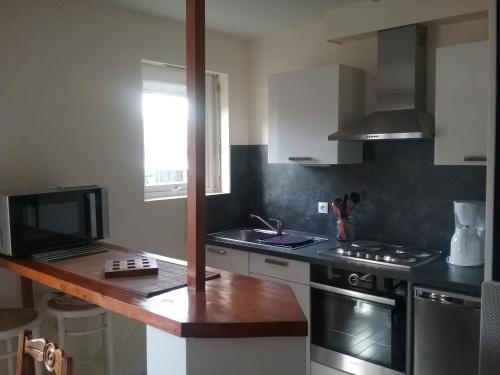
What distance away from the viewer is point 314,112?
311 cm

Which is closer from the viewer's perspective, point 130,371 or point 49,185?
point 49,185

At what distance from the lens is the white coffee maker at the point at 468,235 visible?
2.53 m

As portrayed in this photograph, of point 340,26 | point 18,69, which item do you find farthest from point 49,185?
point 340,26

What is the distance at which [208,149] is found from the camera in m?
3.80

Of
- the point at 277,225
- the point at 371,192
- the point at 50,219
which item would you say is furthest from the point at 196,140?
the point at 277,225

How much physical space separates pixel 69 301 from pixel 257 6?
2.03 metres

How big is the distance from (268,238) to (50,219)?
1.55m

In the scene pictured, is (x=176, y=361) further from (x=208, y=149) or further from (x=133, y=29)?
(x=208, y=149)

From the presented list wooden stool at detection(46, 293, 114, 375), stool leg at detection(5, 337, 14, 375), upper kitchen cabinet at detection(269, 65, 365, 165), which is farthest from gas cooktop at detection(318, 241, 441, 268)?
stool leg at detection(5, 337, 14, 375)

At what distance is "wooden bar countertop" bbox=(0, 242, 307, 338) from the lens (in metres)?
1.41

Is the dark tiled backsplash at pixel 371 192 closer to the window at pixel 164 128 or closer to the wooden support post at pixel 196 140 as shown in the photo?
the window at pixel 164 128

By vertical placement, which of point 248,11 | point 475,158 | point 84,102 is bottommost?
point 475,158

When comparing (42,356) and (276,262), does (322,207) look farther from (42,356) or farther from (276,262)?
(42,356)

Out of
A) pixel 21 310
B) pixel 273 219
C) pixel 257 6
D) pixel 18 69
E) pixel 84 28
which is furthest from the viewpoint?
pixel 273 219
